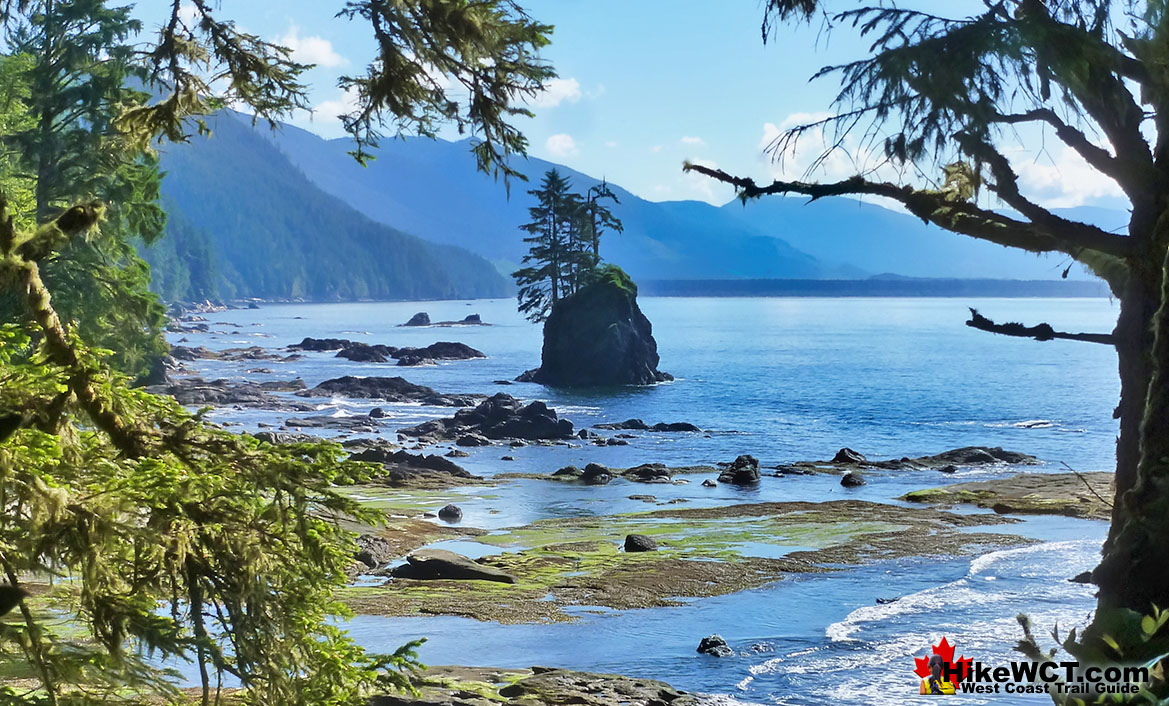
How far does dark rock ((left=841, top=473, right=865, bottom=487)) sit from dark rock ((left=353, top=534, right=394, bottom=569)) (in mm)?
19204

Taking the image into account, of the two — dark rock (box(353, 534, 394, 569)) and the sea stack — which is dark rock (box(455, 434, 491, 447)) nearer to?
dark rock (box(353, 534, 394, 569))

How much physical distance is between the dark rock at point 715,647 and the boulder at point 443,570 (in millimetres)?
5431

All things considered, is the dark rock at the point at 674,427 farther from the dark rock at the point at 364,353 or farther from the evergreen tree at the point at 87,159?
the dark rock at the point at 364,353

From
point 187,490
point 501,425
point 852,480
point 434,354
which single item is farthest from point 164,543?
point 434,354

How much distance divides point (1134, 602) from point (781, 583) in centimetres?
1796

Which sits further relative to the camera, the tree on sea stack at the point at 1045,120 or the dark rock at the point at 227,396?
the dark rock at the point at 227,396

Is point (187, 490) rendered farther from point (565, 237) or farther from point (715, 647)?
point (565, 237)

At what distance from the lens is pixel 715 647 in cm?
1702

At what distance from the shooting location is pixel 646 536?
2575cm

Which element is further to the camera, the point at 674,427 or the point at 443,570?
the point at 674,427

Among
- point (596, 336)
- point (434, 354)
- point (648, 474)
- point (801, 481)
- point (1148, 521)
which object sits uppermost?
point (1148, 521)

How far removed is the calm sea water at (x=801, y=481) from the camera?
16.7m

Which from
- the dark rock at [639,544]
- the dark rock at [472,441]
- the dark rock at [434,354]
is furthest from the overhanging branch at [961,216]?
the dark rock at [434,354]

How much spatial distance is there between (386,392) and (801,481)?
38.4 meters
